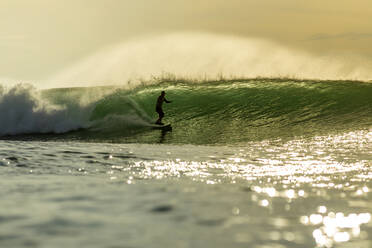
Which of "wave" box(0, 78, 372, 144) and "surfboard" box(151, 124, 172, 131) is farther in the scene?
"surfboard" box(151, 124, 172, 131)

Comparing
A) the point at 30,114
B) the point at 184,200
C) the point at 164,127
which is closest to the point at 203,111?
the point at 164,127

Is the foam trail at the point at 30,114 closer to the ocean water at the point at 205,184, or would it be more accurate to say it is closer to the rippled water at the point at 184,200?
the ocean water at the point at 205,184

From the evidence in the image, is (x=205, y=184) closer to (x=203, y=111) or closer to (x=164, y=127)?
(x=164, y=127)

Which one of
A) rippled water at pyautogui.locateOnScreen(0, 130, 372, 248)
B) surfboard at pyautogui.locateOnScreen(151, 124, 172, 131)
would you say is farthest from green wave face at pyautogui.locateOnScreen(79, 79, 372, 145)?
rippled water at pyautogui.locateOnScreen(0, 130, 372, 248)

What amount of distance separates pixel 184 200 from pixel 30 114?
50.0ft

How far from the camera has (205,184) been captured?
6.67 metres

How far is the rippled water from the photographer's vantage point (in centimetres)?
414

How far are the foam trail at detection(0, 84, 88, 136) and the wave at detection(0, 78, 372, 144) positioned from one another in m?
0.04

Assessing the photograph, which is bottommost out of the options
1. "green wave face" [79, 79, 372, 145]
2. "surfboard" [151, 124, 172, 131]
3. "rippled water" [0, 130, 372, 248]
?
"rippled water" [0, 130, 372, 248]

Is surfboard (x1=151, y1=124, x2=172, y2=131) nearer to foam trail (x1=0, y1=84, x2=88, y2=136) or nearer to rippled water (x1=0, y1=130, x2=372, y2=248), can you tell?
foam trail (x1=0, y1=84, x2=88, y2=136)

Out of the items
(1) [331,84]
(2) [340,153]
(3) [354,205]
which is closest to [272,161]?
(2) [340,153]

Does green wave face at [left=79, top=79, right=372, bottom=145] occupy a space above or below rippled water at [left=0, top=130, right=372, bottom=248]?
above

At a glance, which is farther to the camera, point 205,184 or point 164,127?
point 164,127

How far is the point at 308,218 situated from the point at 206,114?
14.1 metres
